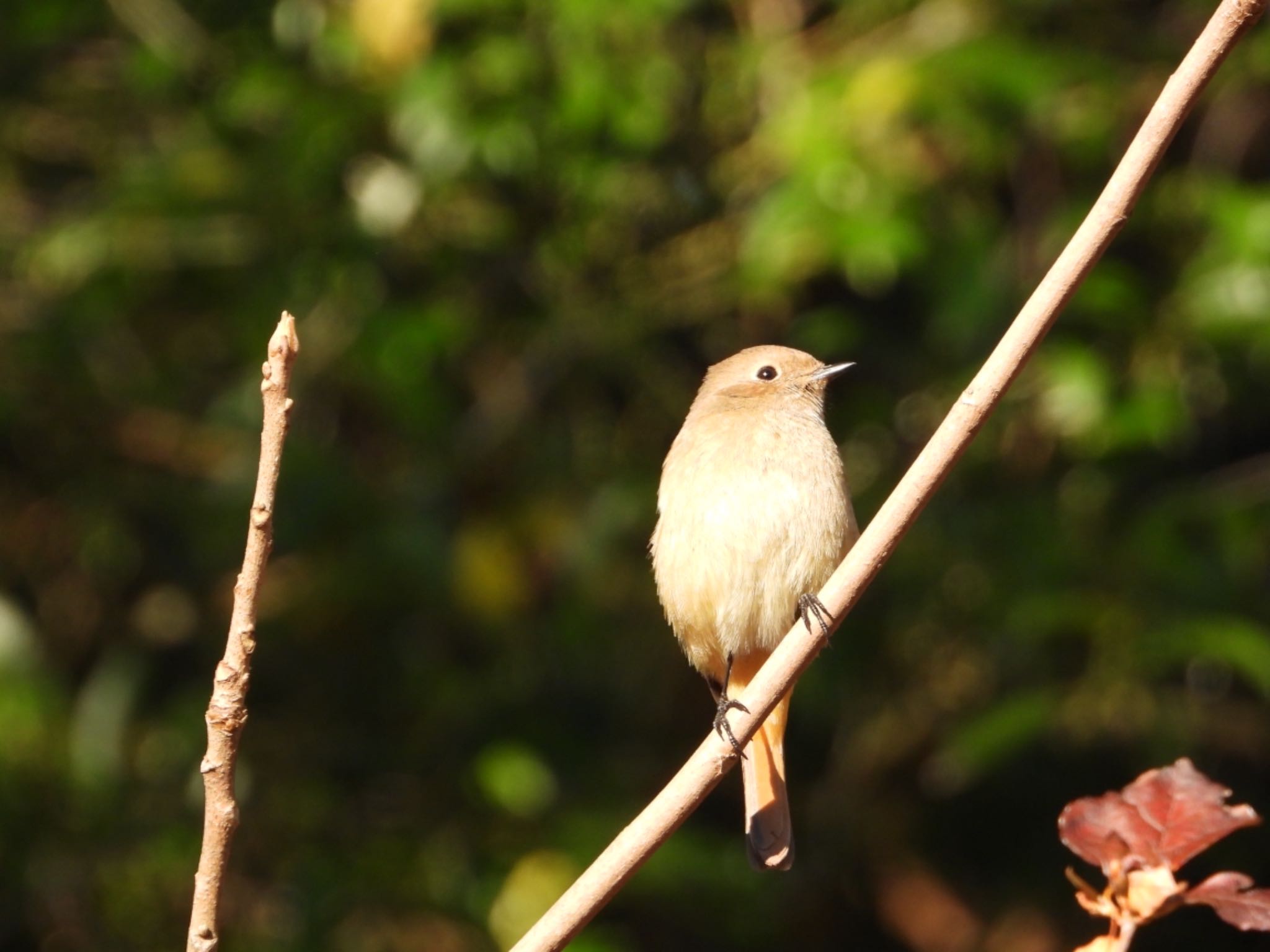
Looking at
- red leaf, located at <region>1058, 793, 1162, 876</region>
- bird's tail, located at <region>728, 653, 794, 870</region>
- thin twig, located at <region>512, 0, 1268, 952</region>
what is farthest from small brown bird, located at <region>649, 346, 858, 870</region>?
red leaf, located at <region>1058, 793, 1162, 876</region>

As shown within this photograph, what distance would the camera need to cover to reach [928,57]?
529 cm

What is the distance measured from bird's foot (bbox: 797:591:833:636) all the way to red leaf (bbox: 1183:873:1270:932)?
0.60 metres

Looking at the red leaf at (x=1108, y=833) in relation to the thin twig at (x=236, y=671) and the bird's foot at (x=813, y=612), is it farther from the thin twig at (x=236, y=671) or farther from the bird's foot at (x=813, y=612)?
the thin twig at (x=236, y=671)

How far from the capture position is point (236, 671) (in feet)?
6.23

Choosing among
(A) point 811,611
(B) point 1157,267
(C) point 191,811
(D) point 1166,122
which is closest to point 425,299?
(C) point 191,811

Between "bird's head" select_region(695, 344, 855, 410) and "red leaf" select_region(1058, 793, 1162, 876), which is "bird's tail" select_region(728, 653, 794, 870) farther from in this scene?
"red leaf" select_region(1058, 793, 1162, 876)

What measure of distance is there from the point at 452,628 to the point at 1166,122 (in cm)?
440

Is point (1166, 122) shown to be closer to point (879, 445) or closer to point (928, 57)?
point (928, 57)

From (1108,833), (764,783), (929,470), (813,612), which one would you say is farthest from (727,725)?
(764,783)

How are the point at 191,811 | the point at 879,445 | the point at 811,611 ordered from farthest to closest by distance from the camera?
the point at 879,445, the point at 191,811, the point at 811,611

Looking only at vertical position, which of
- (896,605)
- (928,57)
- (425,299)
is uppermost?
(928,57)

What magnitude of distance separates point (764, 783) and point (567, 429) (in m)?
2.73

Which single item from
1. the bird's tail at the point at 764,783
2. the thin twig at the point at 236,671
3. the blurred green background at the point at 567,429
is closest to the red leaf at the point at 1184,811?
the thin twig at the point at 236,671

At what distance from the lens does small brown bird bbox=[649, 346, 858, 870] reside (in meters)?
3.69
